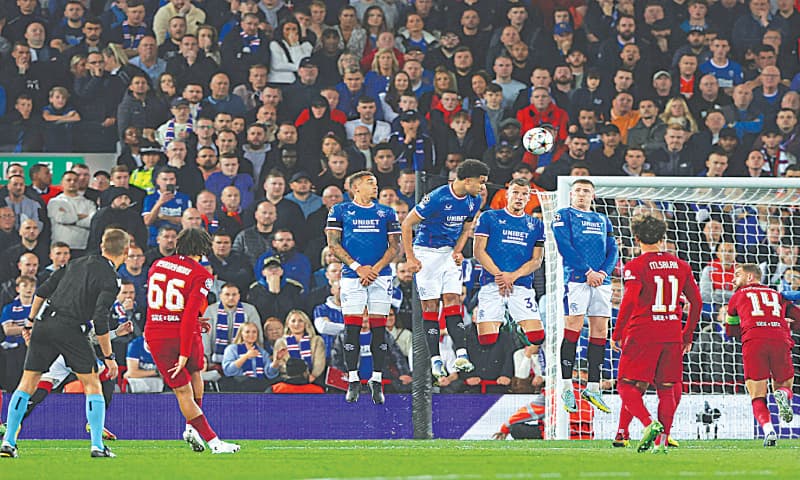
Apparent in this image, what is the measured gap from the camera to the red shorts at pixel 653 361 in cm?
1117

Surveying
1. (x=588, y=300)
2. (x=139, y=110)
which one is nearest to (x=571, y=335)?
(x=588, y=300)

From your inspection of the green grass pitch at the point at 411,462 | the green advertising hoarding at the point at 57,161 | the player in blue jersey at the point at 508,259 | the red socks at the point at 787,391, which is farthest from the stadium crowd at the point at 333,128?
the green grass pitch at the point at 411,462

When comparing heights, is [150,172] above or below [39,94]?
below

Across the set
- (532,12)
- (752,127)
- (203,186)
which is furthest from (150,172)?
(752,127)

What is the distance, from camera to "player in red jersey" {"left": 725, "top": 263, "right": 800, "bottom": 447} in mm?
13766

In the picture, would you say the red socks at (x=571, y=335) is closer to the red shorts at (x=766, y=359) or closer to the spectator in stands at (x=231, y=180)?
the red shorts at (x=766, y=359)

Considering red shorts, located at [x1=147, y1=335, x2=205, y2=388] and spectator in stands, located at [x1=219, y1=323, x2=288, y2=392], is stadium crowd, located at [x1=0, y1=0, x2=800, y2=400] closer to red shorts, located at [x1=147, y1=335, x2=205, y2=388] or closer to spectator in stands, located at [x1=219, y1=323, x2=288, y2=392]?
spectator in stands, located at [x1=219, y1=323, x2=288, y2=392]

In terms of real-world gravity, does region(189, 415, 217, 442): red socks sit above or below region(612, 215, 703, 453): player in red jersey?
below

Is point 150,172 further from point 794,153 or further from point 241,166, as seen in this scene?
point 794,153

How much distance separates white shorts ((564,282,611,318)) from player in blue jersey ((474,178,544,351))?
431mm

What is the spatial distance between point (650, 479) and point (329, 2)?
13.9 meters

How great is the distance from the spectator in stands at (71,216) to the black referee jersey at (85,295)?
680cm

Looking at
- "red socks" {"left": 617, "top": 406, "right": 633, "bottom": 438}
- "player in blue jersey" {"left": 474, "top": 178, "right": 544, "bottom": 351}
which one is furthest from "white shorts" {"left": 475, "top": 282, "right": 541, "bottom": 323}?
"red socks" {"left": 617, "top": 406, "right": 633, "bottom": 438}

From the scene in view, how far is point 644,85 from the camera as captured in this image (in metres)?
20.0
